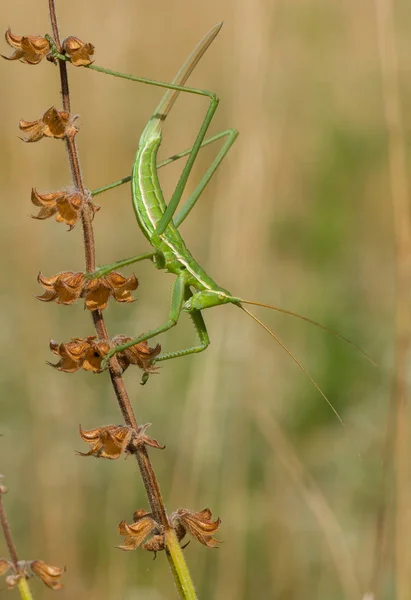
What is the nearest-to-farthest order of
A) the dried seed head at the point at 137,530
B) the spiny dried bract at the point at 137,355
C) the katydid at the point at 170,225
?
the dried seed head at the point at 137,530 → the spiny dried bract at the point at 137,355 → the katydid at the point at 170,225

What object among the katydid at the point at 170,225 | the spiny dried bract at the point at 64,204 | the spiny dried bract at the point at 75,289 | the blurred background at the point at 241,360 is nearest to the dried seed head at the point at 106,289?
the spiny dried bract at the point at 75,289

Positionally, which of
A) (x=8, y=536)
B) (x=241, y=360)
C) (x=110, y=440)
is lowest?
(x=241, y=360)

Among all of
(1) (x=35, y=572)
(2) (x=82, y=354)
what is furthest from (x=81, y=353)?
(1) (x=35, y=572)

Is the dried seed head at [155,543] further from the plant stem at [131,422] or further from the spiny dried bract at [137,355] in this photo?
the spiny dried bract at [137,355]

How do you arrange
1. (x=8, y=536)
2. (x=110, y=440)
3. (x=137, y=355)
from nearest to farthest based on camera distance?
(x=8, y=536) → (x=110, y=440) → (x=137, y=355)

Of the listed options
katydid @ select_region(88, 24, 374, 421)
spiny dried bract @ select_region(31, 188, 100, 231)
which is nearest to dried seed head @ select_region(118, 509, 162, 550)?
spiny dried bract @ select_region(31, 188, 100, 231)

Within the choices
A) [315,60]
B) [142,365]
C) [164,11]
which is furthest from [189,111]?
[142,365]

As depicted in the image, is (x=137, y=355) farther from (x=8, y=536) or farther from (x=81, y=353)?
(x=8, y=536)
